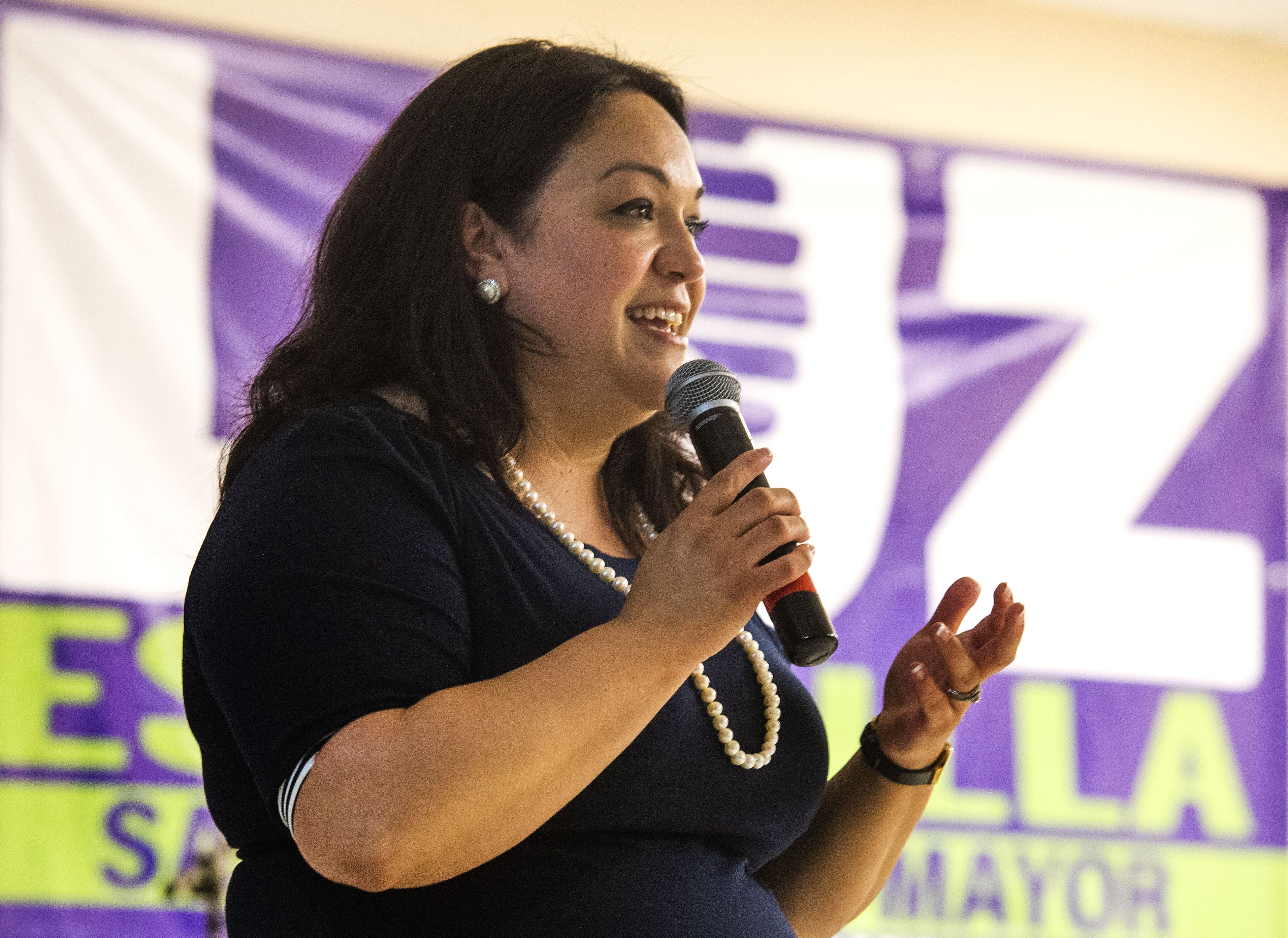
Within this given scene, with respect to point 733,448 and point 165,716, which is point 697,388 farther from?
point 165,716

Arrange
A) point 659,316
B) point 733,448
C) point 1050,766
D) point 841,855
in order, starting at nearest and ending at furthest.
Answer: point 733,448 → point 659,316 → point 841,855 → point 1050,766

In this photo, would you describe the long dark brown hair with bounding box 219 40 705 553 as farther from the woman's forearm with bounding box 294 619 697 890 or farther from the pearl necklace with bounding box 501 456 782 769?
the woman's forearm with bounding box 294 619 697 890

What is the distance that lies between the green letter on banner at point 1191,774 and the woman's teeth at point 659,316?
2.40m

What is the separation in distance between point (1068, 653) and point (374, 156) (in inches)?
95.5

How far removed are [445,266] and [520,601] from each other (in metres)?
0.37

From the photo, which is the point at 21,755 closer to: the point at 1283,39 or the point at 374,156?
the point at 374,156

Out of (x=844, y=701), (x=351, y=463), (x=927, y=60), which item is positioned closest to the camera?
(x=351, y=463)

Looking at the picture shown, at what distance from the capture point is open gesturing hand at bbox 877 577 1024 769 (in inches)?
51.0

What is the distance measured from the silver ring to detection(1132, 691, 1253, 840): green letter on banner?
2.11 meters

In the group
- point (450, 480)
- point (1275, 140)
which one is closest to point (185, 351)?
point (450, 480)

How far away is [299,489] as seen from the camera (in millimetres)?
960

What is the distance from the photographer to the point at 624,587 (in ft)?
3.89

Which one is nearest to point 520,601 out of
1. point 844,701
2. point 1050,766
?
point 844,701

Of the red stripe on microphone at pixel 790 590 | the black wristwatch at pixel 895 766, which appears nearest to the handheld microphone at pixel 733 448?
the red stripe on microphone at pixel 790 590
